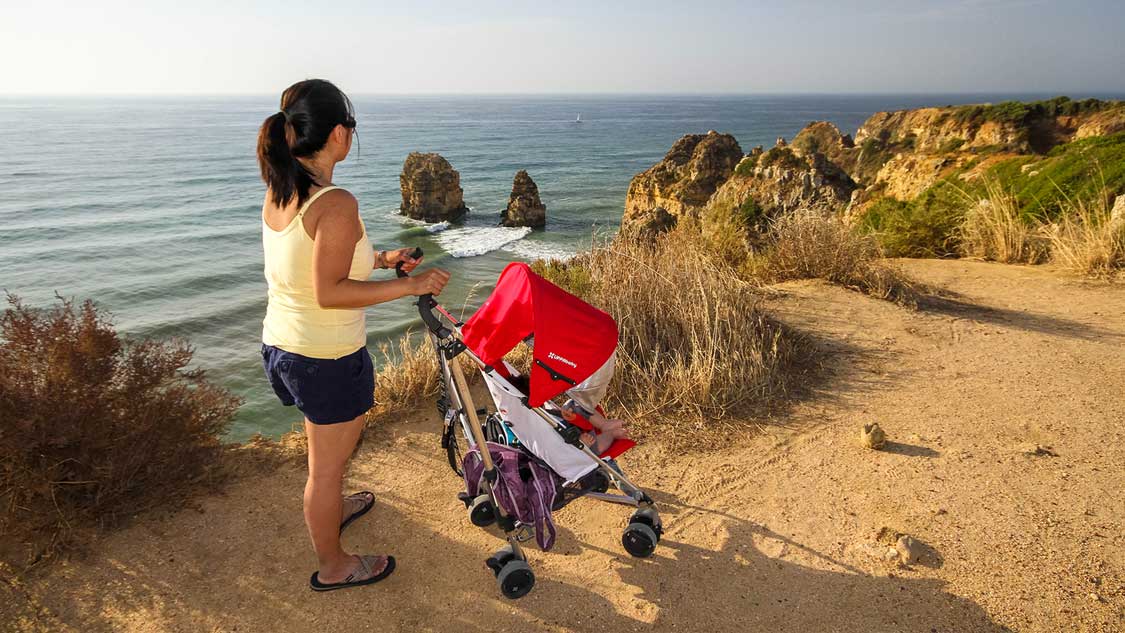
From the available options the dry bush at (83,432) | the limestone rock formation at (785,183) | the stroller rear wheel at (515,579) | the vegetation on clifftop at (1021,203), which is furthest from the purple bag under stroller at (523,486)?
the limestone rock formation at (785,183)

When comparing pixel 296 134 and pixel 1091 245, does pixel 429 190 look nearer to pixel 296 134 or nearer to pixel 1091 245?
pixel 1091 245

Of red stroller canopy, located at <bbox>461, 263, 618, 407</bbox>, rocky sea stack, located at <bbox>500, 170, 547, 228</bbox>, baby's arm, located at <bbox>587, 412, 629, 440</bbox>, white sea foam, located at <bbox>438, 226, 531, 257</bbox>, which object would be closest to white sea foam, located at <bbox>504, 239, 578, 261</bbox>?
white sea foam, located at <bbox>438, 226, 531, 257</bbox>

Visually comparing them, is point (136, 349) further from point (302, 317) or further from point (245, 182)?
point (245, 182)

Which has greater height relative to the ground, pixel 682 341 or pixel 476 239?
pixel 682 341

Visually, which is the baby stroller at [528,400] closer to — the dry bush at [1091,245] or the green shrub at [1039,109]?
the dry bush at [1091,245]

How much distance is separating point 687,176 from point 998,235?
16684 mm

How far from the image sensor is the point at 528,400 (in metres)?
2.85

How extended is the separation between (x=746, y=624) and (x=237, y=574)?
2571 mm

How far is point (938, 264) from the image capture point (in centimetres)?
831

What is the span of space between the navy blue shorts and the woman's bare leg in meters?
0.09

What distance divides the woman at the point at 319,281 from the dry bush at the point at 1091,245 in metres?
8.34

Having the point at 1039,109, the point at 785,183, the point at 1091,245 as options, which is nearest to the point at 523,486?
the point at 1091,245

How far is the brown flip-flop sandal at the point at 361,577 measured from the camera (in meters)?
3.03

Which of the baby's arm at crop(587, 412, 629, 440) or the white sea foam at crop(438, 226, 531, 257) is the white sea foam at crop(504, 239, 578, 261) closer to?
the white sea foam at crop(438, 226, 531, 257)
